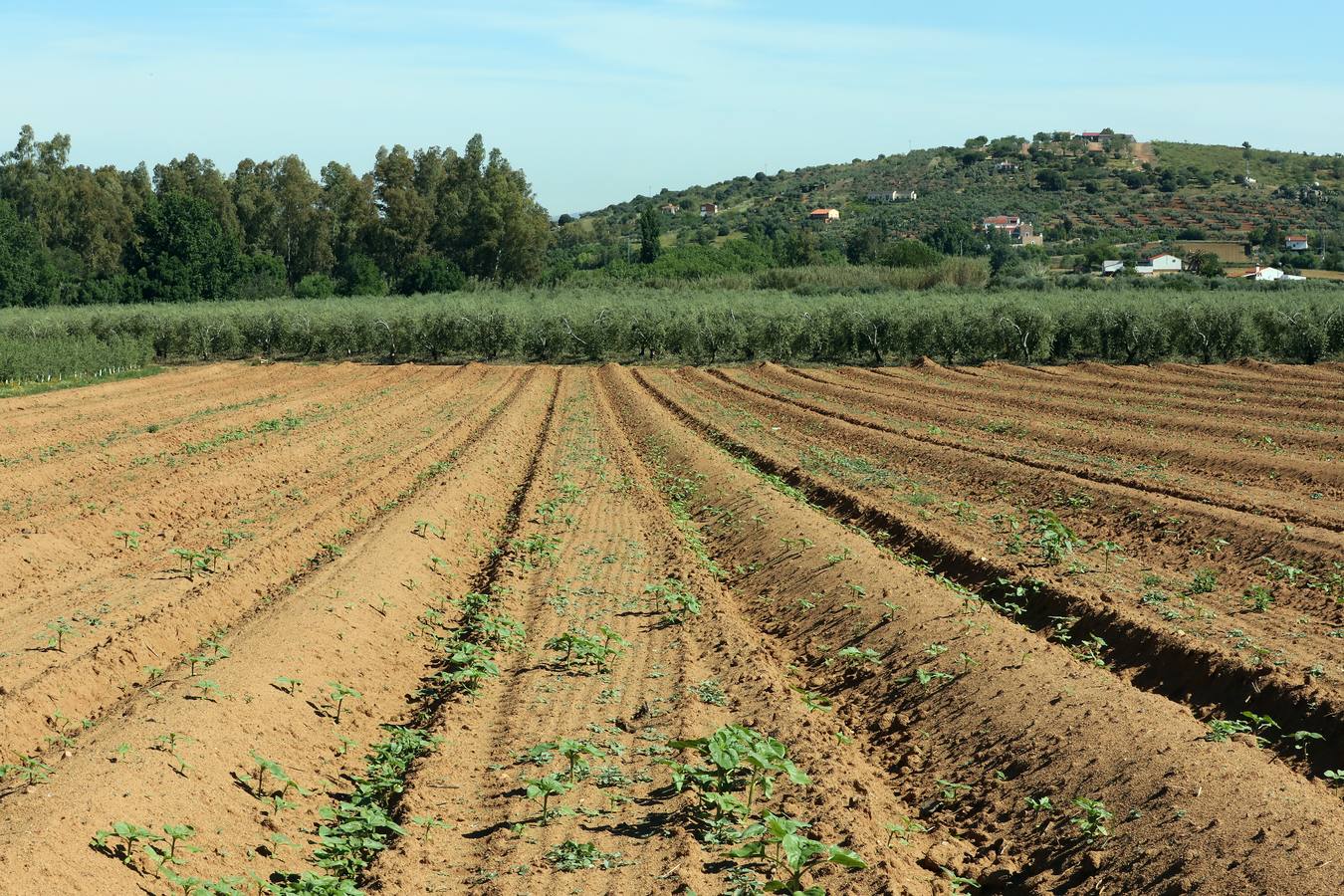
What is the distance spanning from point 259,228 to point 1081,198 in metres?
97.5

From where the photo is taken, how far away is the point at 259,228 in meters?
92.5

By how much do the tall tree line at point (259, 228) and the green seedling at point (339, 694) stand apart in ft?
214

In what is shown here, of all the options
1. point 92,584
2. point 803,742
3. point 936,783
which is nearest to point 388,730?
point 803,742

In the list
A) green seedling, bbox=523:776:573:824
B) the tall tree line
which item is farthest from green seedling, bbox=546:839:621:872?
the tall tree line

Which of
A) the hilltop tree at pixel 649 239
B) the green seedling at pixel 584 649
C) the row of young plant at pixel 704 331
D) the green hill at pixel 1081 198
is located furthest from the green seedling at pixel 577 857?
the green hill at pixel 1081 198

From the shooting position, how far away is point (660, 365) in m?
43.4

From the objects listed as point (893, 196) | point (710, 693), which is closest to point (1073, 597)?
point (710, 693)

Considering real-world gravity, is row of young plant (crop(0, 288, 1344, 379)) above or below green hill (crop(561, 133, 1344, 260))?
below

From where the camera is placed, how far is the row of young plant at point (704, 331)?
38500 mm

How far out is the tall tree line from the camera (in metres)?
72.1

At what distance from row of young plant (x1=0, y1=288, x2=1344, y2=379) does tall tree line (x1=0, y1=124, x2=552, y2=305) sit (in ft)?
62.2

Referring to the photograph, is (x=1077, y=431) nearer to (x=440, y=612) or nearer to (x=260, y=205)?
(x=440, y=612)

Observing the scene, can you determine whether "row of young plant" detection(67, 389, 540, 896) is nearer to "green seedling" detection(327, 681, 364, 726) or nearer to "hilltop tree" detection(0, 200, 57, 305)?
"green seedling" detection(327, 681, 364, 726)

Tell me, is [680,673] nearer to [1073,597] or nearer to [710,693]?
[710,693]
